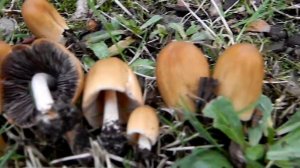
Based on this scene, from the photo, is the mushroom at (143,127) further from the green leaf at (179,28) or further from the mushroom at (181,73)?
the green leaf at (179,28)

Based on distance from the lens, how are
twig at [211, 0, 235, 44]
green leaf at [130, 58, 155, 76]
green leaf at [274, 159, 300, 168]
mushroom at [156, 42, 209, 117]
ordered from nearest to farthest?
green leaf at [274, 159, 300, 168] < mushroom at [156, 42, 209, 117] < green leaf at [130, 58, 155, 76] < twig at [211, 0, 235, 44]

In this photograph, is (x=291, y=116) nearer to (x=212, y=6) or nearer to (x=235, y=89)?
(x=235, y=89)

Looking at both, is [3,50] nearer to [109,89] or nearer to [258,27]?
[109,89]

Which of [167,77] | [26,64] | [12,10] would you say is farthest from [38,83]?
[12,10]

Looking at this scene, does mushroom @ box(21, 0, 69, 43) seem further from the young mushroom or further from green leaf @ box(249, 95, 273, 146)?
green leaf @ box(249, 95, 273, 146)

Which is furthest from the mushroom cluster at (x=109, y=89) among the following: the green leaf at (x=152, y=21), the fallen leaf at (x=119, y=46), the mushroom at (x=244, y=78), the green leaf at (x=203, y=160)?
the green leaf at (x=152, y=21)

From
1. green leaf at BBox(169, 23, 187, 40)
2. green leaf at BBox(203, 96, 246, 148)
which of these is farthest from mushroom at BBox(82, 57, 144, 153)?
green leaf at BBox(169, 23, 187, 40)
